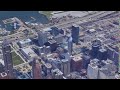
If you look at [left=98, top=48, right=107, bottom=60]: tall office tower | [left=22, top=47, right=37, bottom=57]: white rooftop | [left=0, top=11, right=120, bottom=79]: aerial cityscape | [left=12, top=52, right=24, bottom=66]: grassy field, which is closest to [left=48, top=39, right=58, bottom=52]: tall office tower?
[left=0, top=11, right=120, bottom=79]: aerial cityscape

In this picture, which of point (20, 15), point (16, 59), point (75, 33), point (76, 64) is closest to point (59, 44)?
point (75, 33)

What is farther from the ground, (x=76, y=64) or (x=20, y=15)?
(x=20, y=15)

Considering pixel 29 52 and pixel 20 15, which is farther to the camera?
pixel 29 52

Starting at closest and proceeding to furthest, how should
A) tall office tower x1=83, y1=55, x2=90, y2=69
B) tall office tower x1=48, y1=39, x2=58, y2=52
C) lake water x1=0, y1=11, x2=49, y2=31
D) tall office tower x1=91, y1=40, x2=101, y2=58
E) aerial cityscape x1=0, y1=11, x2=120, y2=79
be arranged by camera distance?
lake water x1=0, y1=11, x2=49, y2=31 < aerial cityscape x1=0, y1=11, x2=120, y2=79 < tall office tower x1=83, y1=55, x2=90, y2=69 < tall office tower x1=91, y1=40, x2=101, y2=58 < tall office tower x1=48, y1=39, x2=58, y2=52

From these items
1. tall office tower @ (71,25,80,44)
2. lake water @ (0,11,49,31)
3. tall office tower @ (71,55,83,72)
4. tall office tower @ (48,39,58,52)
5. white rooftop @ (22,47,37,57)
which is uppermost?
lake water @ (0,11,49,31)

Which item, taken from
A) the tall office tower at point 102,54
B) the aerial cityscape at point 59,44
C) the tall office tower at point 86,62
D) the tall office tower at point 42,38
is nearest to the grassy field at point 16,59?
the aerial cityscape at point 59,44

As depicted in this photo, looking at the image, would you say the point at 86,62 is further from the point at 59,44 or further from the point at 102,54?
the point at 59,44

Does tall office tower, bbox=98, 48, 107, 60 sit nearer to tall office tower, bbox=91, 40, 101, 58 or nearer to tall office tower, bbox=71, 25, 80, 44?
tall office tower, bbox=91, 40, 101, 58
